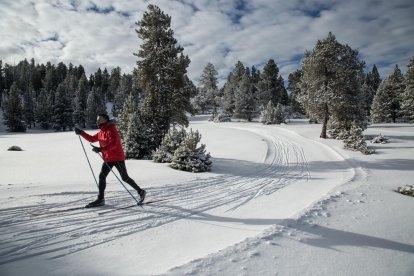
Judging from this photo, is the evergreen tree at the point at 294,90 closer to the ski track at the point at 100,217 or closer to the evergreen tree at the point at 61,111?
the evergreen tree at the point at 61,111

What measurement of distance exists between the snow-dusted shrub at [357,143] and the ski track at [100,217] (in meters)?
14.7

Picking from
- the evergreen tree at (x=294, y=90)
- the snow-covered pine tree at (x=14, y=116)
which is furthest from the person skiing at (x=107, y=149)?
the snow-covered pine tree at (x=14, y=116)

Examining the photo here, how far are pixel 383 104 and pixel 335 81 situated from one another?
1409 inches

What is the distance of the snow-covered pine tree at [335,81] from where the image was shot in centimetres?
2864

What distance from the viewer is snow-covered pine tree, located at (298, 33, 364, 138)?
28641 millimetres

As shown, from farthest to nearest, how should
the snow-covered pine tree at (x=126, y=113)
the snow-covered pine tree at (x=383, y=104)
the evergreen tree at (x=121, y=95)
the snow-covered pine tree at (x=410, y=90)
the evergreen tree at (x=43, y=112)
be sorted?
the evergreen tree at (x=121, y=95) < the evergreen tree at (x=43, y=112) < the snow-covered pine tree at (x=383, y=104) < the snow-covered pine tree at (x=410, y=90) < the snow-covered pine tree at (x=126, y=113)

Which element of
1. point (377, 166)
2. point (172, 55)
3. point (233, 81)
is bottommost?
point (377, 166)

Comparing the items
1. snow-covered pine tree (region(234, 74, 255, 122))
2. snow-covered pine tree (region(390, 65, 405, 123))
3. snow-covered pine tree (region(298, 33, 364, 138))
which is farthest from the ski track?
snow-covered pine tree (region(390, 65, 405, 123))

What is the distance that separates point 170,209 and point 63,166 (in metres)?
9.67

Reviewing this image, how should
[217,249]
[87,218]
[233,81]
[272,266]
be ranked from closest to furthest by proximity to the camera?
[272,266]
[217,249]
[87,218]
[233,81]

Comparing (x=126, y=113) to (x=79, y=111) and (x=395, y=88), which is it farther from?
(x=79, y=111)

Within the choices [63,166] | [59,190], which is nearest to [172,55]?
A: [63,166]

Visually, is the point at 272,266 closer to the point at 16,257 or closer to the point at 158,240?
the point at 158,240

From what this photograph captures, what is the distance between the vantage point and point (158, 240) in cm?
521
